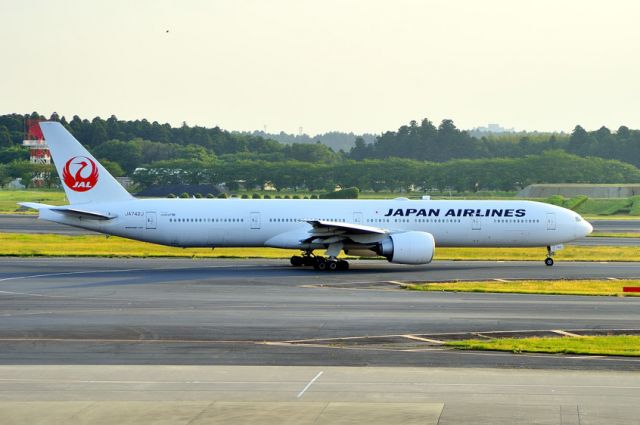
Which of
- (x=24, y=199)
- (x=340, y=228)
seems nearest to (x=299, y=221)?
(x=340, y=228)

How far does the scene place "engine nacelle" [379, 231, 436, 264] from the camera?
45062mm

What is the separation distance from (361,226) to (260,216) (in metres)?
4.86

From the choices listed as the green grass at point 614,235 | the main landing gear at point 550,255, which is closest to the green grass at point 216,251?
the main landing gear at point 550,255

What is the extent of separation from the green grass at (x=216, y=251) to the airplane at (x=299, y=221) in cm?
545

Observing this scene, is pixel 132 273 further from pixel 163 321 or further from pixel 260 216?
pixel 163 321

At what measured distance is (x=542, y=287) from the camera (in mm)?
39781

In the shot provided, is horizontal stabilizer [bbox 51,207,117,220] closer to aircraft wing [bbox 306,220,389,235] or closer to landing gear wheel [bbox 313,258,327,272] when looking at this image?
aircraft wing [bbox 306,220,389,235]

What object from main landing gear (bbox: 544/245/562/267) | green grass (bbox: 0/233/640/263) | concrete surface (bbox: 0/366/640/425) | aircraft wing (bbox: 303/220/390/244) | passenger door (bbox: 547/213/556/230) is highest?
passenger door (bbox: 547/213/556/230)

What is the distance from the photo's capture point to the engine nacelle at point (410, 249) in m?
45.1

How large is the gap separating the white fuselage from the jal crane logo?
1.00 metres

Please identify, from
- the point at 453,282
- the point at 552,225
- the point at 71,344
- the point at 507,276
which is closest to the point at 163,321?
the point at 71,344

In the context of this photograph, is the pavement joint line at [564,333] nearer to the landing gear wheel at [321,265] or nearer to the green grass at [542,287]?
the green grass at [542,287]

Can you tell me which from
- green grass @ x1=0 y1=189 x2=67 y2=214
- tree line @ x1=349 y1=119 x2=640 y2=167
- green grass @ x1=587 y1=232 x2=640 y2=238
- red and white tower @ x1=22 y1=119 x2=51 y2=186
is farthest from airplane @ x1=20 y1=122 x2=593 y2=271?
tree line @ x1=349 y1=119 x2=640 y2=167

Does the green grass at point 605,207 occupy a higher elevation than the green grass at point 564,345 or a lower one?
higher
